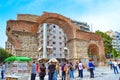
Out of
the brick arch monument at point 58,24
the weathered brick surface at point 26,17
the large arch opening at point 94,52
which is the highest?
the weathered brick surface at point 26,17

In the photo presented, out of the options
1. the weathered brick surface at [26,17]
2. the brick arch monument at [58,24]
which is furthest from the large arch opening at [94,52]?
the weathered brick surface at [26,17]

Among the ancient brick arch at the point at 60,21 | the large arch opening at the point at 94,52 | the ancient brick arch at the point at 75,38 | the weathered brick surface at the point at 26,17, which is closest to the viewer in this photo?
the weathered brick surface at the point at 26,17

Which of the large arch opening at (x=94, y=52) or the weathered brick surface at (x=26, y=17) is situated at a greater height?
the weathered brick surface at (x=26, y=17)

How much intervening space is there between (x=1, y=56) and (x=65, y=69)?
1471 inches

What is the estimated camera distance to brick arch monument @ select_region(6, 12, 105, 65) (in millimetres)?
22312

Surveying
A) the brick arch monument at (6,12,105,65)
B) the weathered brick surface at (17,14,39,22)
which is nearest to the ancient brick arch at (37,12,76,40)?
the brick arch monument at (6,12,105,65)

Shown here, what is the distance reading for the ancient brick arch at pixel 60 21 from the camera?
24.4m

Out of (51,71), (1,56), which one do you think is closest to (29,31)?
(51,71)

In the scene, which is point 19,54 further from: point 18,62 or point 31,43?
point 31,43

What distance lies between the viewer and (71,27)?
26516 mm

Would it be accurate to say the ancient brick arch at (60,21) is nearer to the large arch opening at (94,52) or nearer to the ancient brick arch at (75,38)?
the ancient brick arch at (75,38)

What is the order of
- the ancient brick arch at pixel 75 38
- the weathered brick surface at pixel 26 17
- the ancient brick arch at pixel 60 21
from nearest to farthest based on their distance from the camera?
the weathered brick surface at pixel 26 17 → the ancient brick arch at pixel 60 21 → the ancient brick arch at pixel 75 38

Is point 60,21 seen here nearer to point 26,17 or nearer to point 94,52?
point 26,17

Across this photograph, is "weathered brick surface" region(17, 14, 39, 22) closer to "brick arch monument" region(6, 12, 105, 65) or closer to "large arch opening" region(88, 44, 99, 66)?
"brick arch monument" region(6, 12, 105, 65)
